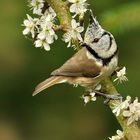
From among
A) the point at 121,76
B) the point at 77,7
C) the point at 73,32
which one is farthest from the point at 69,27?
the point at 121,76

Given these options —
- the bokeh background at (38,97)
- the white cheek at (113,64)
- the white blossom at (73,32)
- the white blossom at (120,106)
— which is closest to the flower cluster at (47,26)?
the white blossom at (73,32)

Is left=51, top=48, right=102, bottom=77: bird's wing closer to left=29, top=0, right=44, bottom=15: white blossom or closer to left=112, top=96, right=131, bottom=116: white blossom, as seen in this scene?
left=29, top=0, right=44, bottom=15: white blossom

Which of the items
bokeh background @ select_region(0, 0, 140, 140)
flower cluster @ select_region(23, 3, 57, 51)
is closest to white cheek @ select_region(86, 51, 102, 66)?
flower cluster @ select_region(23, 3, 57, 51)

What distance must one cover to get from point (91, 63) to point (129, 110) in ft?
1.89

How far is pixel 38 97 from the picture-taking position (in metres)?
9.05

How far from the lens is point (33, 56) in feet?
29.1

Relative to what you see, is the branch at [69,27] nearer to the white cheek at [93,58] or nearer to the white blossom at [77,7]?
the white blossom at [77,7]

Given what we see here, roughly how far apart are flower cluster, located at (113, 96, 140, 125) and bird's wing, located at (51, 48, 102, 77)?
45 centimetres

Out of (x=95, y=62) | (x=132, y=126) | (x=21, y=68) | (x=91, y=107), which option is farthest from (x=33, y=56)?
(x=132, y=126)

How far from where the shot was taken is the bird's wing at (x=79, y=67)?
11.8ft

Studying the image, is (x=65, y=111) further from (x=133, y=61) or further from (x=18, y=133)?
Answer: (x=133, y=61)

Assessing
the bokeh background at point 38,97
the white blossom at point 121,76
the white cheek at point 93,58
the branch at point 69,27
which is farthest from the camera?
Answer: the bokeh background at point 38,97

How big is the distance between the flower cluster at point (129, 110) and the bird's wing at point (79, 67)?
450 mm

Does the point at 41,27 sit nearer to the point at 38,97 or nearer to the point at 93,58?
the point at 93,58
